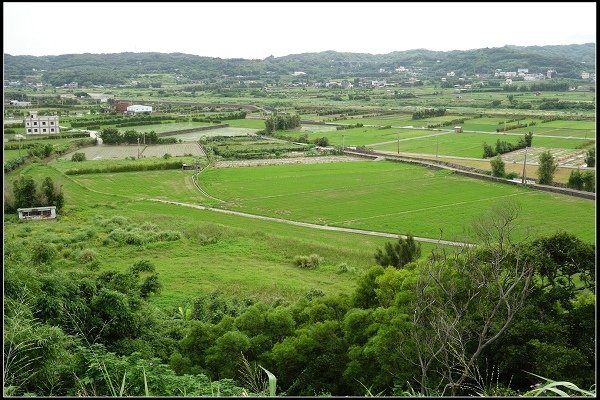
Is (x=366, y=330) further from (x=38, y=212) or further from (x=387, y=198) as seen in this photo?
(x=387, y=198)

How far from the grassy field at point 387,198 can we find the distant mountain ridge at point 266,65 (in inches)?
3608

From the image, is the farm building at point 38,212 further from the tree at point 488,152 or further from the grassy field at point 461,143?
the tree at point 488,152

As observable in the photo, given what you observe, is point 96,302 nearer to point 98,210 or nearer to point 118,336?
point 118,336

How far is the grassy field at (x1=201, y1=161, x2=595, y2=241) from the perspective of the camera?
26.3 meters

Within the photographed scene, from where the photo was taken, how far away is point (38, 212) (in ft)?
89.4

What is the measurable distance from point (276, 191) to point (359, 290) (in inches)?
859

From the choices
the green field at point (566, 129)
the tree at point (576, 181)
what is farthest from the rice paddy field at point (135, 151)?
the green field at point (566, 129)

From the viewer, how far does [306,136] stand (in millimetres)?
55281

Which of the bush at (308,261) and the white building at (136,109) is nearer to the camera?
the bush at (308,261)

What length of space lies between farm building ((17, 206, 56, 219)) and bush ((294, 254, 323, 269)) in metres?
13.3

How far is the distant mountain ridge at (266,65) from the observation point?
424 feet

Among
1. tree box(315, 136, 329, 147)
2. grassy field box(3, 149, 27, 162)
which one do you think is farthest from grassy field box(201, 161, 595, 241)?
grassy field box(3, 149, 27, 162)

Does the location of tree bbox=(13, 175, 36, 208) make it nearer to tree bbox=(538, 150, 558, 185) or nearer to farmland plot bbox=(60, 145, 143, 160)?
farmland plot bbox=(60, 145, 143, 160)

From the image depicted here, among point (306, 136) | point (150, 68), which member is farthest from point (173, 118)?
point (150, 68)
